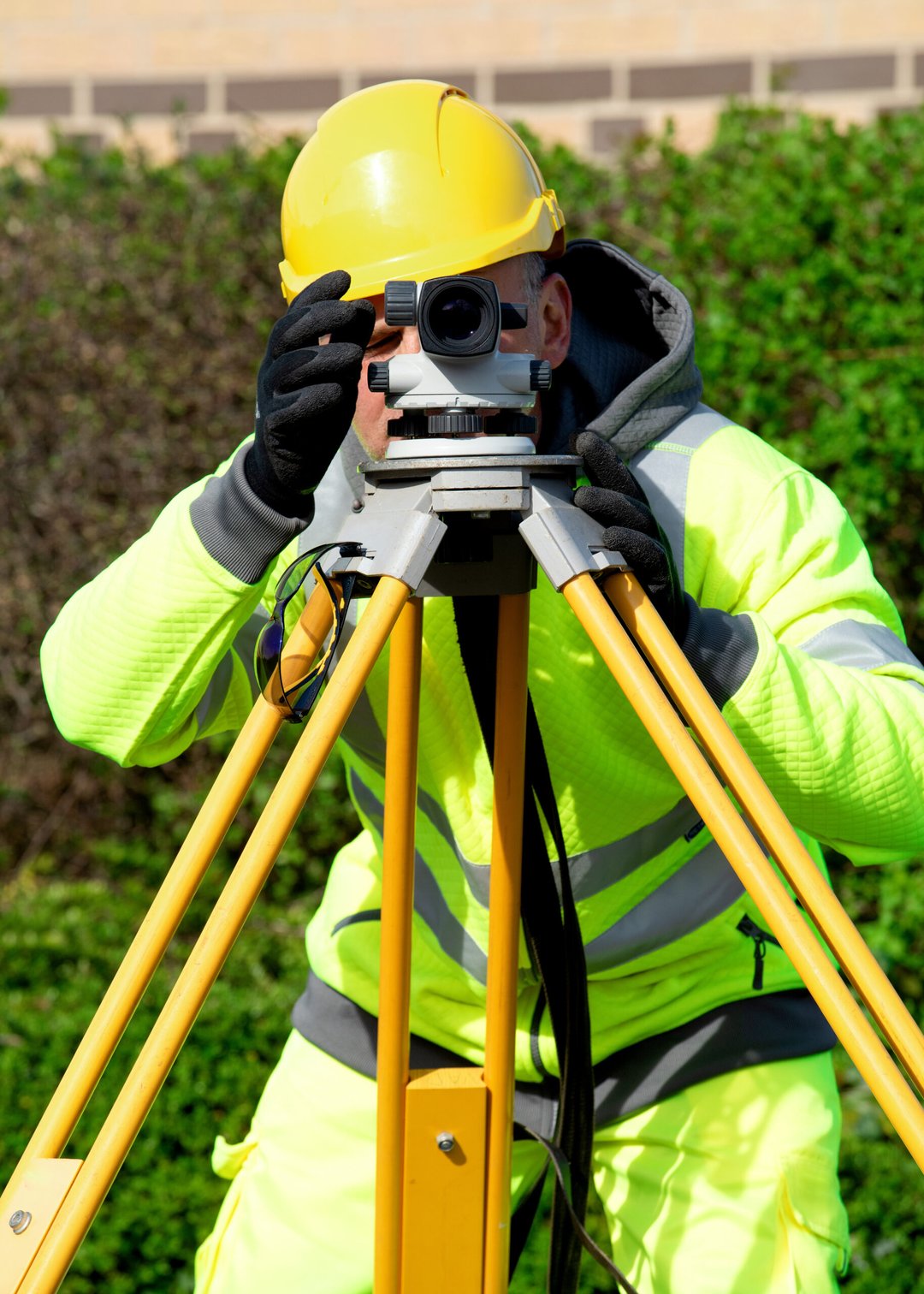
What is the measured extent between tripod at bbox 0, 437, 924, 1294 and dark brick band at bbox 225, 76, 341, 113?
396 centimetres

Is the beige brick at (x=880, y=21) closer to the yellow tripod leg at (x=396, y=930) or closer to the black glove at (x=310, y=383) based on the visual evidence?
the black glove at (x=310, y=383)

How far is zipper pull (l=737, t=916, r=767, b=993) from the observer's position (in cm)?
223

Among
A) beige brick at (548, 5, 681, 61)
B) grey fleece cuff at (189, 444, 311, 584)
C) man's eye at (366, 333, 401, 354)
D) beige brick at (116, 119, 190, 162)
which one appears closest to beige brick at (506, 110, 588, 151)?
beige brick at (548, 5, 681, 61)

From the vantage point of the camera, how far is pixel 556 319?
2.17 m

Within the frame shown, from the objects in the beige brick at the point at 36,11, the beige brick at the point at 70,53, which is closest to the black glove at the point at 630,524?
the beige brick at the point at 70,53

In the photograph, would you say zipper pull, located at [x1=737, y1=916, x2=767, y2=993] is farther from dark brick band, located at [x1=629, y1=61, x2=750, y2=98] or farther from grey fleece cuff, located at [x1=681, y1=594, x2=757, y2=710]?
dark brick band, located at [x1=629, y1=61, x2=750, y2=98]

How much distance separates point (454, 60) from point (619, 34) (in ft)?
1.85

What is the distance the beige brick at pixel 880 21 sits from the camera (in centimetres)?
498

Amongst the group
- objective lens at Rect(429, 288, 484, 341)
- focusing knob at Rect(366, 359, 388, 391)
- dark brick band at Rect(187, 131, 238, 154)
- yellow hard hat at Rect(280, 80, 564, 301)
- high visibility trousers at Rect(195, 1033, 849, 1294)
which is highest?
dark brick band at Rect(187, 131, 238, 154)

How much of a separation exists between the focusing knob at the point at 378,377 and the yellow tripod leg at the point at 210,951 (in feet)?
0.78

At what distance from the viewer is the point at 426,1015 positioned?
228 cm

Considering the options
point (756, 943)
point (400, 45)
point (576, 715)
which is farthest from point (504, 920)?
point (400, 45)

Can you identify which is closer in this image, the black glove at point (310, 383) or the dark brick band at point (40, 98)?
the black glove at point (310, 383)


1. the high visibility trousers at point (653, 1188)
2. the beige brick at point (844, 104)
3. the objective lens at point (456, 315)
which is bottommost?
the high visibility trousers at point (653, 1188)
